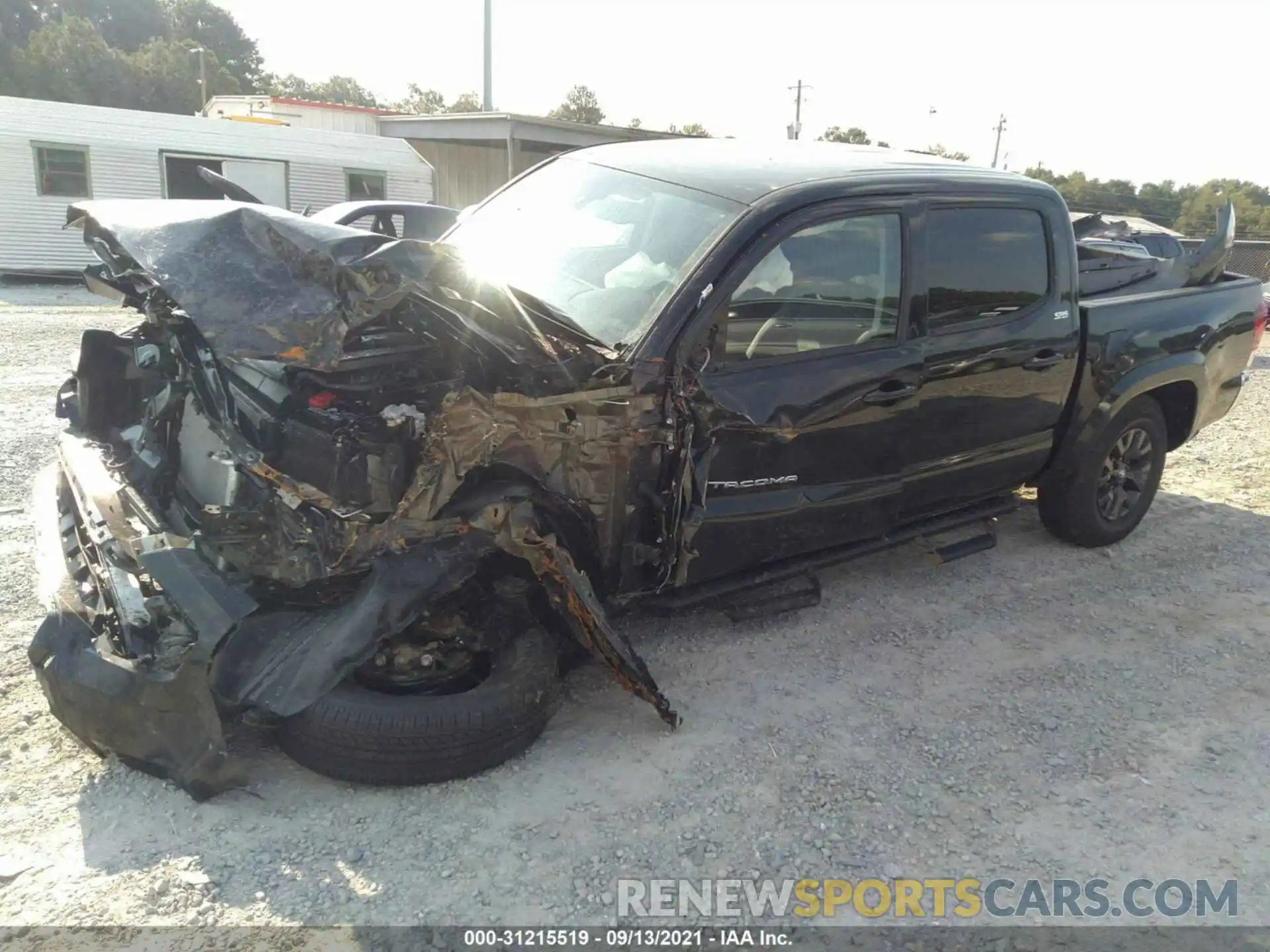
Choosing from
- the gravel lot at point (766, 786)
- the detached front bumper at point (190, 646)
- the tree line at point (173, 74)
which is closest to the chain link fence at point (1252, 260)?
the tree line at point (173, 74)

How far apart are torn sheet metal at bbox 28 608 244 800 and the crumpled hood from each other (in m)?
0.95

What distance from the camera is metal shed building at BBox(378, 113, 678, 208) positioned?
63.8ft

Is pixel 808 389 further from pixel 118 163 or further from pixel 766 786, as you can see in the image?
pixel 118 163

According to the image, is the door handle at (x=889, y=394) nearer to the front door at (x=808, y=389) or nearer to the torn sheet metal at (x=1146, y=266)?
the front door at (x=808, y=389)

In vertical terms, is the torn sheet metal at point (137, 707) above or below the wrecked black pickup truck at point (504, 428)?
below

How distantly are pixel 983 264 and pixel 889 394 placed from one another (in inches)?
34.5

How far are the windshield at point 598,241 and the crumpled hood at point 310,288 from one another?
16 centimetres

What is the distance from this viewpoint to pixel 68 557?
3.20m

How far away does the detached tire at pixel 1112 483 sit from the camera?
4875 millimetres

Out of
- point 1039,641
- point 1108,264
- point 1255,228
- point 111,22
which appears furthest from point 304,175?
point 111,22

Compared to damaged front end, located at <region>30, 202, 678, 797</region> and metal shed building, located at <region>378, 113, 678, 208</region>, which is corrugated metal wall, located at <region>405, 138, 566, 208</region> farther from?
damaged front end, located at <region>30, 202, 678, 797</region>

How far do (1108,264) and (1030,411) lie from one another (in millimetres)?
1476

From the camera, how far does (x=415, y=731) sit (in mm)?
2822

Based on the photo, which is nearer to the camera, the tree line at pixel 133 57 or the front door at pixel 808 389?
the front door at pixel 808 389
